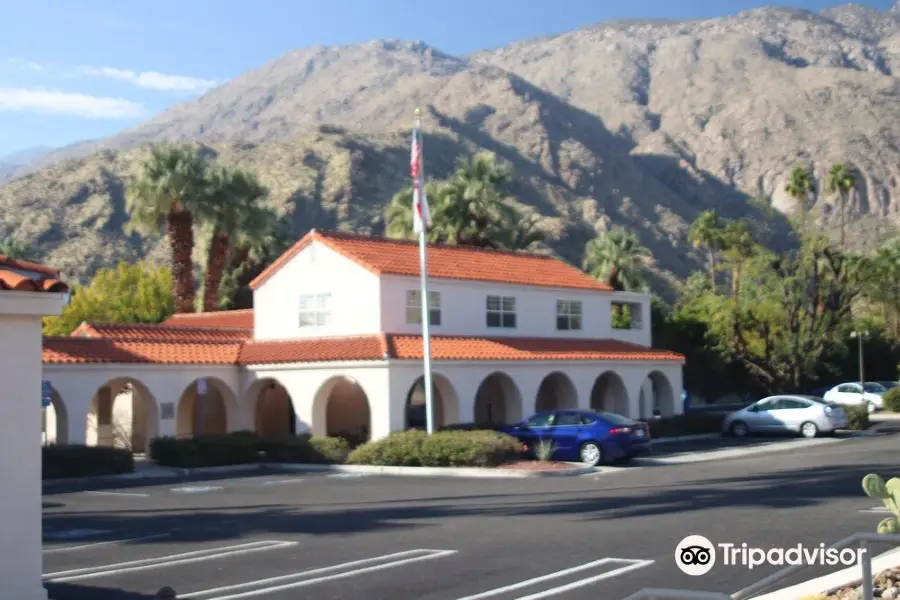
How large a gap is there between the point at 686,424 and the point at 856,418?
244 inches

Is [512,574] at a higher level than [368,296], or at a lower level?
lower

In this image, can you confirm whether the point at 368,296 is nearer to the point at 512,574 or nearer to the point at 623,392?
the point at 623,392

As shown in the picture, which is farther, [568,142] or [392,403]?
[568,142]

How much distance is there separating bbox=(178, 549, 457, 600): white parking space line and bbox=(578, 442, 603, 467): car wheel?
1406 cm

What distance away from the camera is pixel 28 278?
9.91 m

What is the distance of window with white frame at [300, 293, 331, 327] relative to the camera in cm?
3506

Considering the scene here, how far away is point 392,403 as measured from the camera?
30.6 meters

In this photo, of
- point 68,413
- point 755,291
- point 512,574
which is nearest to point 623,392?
point 755,291

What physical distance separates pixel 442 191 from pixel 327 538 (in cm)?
3646

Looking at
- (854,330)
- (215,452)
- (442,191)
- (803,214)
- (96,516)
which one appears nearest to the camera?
(96,516)

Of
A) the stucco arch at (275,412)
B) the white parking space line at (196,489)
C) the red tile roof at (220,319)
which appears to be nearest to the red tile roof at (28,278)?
the white parking space line at (196,489)

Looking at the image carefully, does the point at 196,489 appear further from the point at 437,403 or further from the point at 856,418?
the point at 856,418

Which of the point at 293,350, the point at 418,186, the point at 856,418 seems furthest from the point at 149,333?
the point at 856,418

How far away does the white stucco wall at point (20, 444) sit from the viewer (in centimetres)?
961
